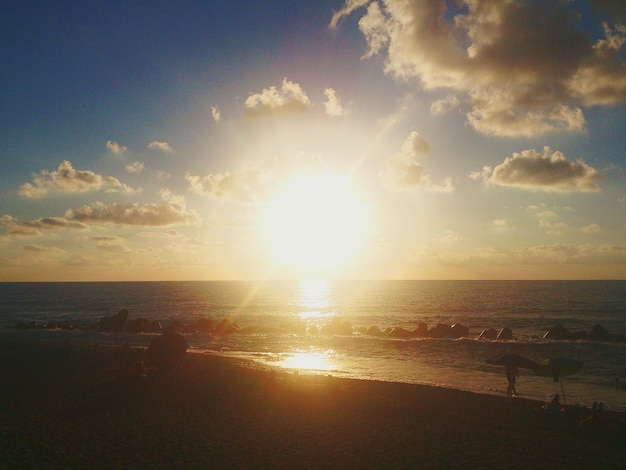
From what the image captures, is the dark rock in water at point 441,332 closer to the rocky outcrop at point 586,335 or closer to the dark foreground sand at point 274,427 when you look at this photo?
the rocky outcrop at point 586,335

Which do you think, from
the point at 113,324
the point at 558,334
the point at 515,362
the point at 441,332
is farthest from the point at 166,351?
the point at 558,334

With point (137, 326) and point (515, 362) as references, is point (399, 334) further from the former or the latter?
point (515, 362)

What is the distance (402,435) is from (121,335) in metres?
40.1

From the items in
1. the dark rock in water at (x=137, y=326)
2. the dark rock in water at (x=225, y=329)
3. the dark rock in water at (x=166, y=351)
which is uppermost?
the dark rock in water at (x=166, y=351)

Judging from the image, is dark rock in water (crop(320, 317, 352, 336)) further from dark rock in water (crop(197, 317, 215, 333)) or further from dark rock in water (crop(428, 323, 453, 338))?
dark rock in water (crop(197, 317, 215, 333))

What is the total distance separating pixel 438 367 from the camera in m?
31.4

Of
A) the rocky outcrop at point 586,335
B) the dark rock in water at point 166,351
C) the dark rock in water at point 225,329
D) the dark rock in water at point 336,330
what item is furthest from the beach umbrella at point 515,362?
the dark rock in water at point 225,329

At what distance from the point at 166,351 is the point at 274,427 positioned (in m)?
12.5

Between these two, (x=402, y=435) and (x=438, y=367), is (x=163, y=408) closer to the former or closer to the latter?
(x=402, y=435)

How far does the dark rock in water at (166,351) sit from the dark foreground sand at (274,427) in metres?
2.56

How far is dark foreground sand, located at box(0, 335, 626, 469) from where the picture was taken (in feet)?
43.0

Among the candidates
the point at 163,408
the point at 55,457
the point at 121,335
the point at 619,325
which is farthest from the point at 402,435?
the point at 619,325

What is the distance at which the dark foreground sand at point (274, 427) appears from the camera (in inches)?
516

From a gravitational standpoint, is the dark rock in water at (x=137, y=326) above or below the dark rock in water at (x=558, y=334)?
above
